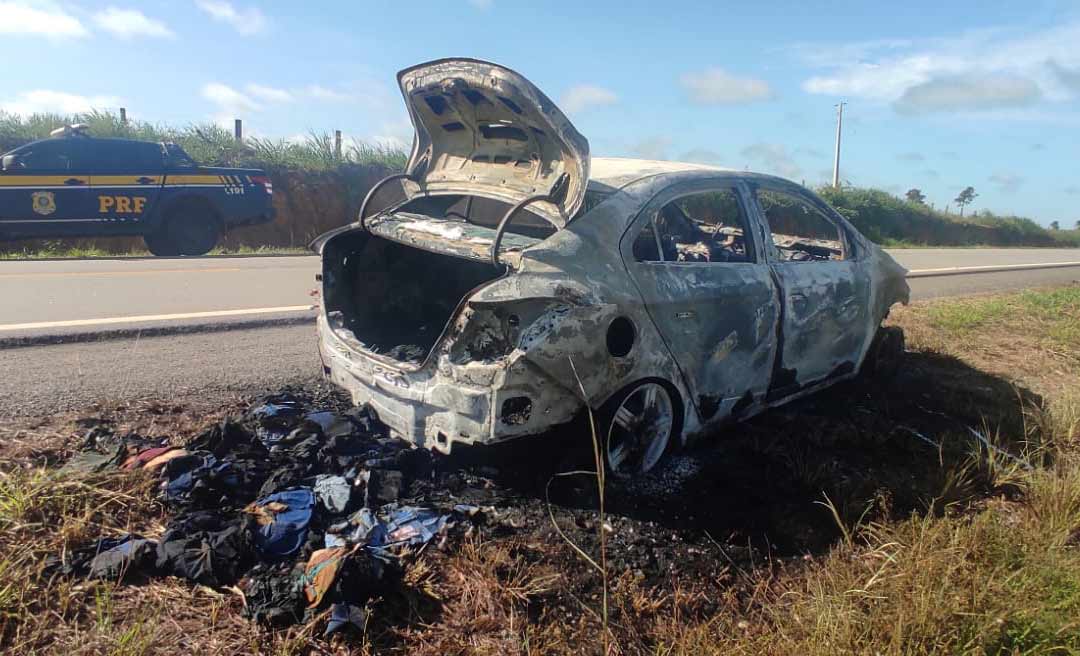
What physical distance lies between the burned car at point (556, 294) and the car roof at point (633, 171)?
0.02 m

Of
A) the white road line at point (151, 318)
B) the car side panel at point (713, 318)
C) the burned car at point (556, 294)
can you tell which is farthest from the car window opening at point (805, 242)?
the white road line at point (151, 318)

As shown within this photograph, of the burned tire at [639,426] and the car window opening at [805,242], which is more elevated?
the car window opening at [805,242]

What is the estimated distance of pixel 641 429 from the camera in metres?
3.70

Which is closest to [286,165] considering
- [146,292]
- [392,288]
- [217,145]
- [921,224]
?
[217,145]

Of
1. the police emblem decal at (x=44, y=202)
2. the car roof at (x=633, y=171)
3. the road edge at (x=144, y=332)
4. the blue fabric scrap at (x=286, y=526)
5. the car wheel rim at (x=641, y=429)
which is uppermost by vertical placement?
the police emblem decal at (x=44, y=202)

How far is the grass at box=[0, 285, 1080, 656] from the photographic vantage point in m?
2.42

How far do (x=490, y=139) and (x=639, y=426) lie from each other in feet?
5.68

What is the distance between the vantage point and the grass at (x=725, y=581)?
2418 mm

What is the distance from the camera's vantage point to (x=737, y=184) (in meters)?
4.31

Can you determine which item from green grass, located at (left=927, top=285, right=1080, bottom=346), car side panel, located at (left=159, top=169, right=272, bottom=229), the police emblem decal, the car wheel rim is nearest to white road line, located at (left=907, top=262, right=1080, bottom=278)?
green grass, located at (left=927, top=285, right=1080, bottom=346)

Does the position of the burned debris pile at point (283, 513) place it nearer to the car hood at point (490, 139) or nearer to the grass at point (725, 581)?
the grass at point (725, 581)

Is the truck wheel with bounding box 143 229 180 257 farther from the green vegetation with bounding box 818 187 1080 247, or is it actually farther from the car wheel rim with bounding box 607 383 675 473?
the green vegetation with bounding box 818 187 1080 247

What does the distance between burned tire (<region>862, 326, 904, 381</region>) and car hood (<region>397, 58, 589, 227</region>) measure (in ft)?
10.2

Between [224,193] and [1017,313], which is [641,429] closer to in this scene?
[1017,313]
